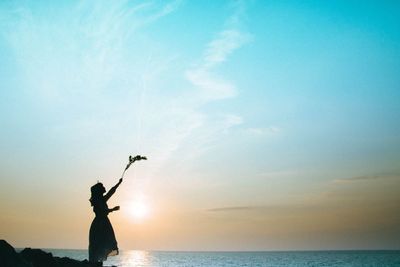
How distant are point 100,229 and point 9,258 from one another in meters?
3.47

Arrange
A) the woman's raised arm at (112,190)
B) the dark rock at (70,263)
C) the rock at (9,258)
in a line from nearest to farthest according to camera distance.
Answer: the rock at (9,258), the woman's raised arm at (112,190), the dark rock at (70,263)

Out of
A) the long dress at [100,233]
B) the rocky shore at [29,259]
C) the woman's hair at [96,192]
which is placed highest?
the woman's hair at [96,192]

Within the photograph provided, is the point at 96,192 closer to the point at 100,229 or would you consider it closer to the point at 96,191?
the point at 96,191

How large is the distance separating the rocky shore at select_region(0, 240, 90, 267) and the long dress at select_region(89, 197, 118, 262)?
496 millimetres

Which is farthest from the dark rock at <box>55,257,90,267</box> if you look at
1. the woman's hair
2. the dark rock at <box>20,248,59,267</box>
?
the woman's hair

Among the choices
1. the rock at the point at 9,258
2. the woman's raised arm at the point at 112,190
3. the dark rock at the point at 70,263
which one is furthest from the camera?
the dark rock at the point at 70,263

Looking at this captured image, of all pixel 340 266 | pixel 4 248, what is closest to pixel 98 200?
pixel 4 248

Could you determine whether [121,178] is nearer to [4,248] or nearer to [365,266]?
[4,248]

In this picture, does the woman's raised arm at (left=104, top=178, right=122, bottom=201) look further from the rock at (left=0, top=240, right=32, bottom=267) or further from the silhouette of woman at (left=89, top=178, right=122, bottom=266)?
the rock at (left=0, top=240, right=32, bottom=267)

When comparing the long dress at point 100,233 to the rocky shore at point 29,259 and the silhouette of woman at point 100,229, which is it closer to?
the silhouette of woman at point 100,229

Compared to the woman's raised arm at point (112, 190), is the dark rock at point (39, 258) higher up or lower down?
lower down

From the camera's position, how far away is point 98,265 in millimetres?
12672

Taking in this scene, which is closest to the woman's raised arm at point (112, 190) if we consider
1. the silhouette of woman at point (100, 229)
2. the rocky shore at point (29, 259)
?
the silhouette of woman at point (100, 229)

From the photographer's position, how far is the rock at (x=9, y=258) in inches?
372
